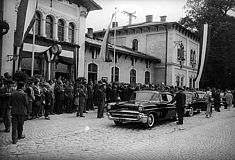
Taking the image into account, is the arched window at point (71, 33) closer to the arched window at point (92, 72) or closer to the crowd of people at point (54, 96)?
the arched window at point (92, 72)

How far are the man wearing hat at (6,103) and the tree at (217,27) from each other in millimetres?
30095

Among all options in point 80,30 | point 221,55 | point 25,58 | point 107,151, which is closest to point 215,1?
point 221,55

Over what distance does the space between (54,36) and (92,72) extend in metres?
5.56

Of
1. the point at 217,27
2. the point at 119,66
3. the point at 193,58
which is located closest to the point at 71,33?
the point at 119,66

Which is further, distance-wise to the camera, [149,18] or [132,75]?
[149,18]

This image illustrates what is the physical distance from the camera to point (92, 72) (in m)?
23.0

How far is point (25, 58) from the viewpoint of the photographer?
54.7ft

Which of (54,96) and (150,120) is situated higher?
(54,96)

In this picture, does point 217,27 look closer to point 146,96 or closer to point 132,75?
point 132,75

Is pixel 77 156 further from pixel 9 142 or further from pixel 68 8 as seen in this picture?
pixel 68 8

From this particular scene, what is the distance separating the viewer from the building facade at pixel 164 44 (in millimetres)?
33656

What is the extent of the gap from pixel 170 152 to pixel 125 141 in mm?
1751

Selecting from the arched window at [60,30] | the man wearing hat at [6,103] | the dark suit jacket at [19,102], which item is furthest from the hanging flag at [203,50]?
the dark suit jacket at [19,102]

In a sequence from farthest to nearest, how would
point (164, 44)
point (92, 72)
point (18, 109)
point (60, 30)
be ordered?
point (164, 44), point (92, 72), point (60, 30), point (18, 109)
